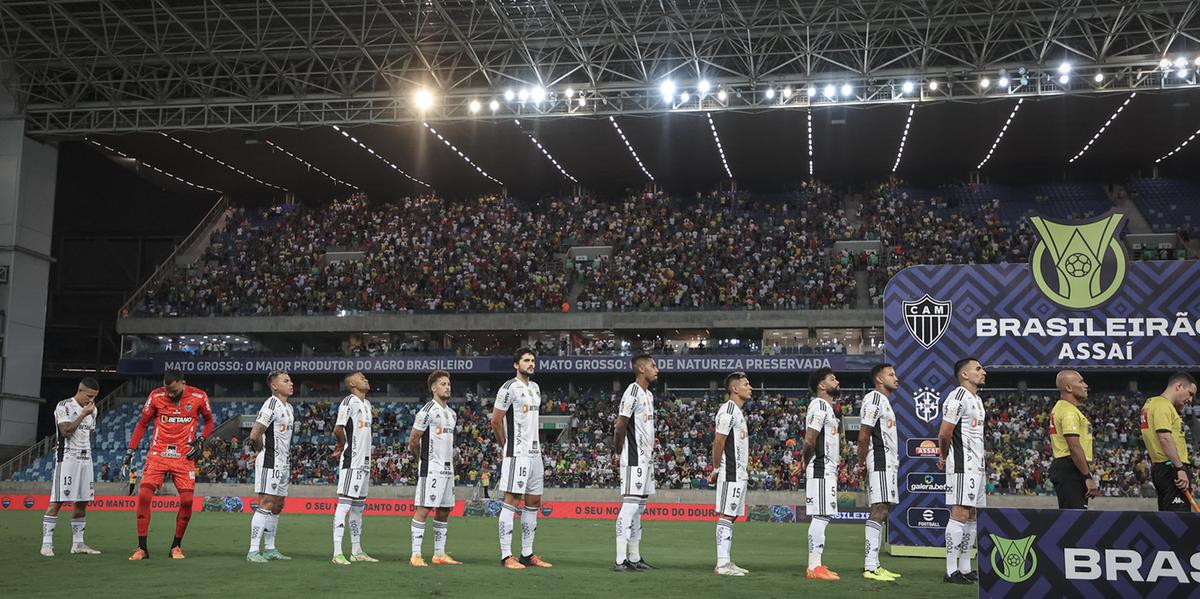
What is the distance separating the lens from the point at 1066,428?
35.8 ft

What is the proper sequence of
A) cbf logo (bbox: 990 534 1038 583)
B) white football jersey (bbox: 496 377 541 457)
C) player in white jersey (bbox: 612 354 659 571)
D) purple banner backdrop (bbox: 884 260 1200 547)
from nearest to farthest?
1. cbf logo (bbox: 990 534 1038 583)
2. player in white jersey (bbox: 612 354 659 571)
3. white football jersey (bbox: 496 377 541 457)
4. purple banner backdrop (bbox: 884 260 1200 547)

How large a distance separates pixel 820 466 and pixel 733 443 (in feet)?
3.39

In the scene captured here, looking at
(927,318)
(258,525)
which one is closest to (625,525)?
(258,525)

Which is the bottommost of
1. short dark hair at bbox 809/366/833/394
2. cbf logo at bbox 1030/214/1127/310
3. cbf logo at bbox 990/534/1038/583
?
cbf logo at bbox 990/534/1038/583

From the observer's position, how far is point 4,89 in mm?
41500

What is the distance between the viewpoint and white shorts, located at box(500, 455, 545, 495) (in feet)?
41.0

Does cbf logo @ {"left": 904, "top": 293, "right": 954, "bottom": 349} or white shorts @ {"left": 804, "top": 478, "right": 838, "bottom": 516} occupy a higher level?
cbf logo @ {"left": 904, "top": 293, "right": 954, "bottom": 349}

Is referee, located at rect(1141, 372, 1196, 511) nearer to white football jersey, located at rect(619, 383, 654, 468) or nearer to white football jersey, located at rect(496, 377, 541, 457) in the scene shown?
white football jersey, located at rect(619, 383, 654, 468)

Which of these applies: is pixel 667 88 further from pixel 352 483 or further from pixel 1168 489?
pixel 1168 489

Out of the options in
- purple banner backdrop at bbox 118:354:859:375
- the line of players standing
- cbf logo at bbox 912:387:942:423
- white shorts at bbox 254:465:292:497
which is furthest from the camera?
purple banner backdrop at bbox 118:354:859:375

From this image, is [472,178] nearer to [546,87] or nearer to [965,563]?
[546,87]

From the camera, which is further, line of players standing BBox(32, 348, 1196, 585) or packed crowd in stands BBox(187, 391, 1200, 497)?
packed crowd in stands BBox(187, 391, 1200, 497)

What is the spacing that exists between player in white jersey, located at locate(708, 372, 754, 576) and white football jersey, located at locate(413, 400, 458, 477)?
338 centimetres

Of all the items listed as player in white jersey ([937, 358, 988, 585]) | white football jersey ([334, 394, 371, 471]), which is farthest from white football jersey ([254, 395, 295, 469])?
player in white jersey ([937, 358, 988, 585])
